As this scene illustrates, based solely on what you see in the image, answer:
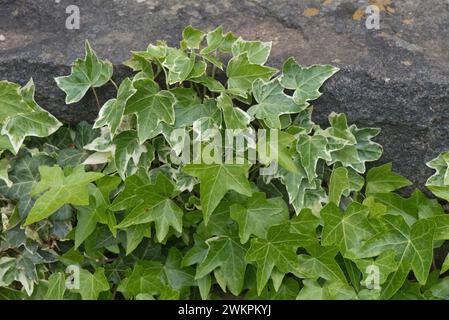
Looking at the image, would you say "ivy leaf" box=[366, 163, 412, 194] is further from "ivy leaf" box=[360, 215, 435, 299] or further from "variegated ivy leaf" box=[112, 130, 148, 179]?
"variegated ivy leaf" box=[112, 130, 148, 179]

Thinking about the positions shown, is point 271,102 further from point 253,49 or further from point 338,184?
point 338,184

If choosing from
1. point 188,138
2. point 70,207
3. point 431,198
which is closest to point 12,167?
point 70,207

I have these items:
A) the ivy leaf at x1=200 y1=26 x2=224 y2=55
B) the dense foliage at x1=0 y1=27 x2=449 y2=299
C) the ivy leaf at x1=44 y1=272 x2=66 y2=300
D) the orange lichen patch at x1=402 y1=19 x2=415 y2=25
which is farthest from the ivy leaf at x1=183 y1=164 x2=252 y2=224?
the orange lichen patch at x1=402 y1=19 x2=415 y2=25

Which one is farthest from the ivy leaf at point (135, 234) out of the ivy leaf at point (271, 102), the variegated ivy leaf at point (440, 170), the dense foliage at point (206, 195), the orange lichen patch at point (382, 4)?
the orange lichen patch at point (382, 4)

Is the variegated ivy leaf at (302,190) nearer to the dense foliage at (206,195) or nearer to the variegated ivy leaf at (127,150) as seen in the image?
the dense foliage at (206,195)

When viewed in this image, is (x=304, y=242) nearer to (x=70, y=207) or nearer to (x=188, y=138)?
(x=188, y=138)

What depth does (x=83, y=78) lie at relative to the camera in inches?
77.1

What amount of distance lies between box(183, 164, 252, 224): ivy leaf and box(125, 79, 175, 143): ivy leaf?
172 millimetres

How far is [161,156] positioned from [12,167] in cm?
38

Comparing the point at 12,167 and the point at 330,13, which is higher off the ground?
the point at 330,13

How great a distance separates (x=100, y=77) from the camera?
195 cm

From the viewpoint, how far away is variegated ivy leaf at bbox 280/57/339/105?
6.31ft

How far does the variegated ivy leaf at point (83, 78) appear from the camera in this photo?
194 cm

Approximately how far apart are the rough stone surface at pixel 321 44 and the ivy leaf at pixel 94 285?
0.43 m
